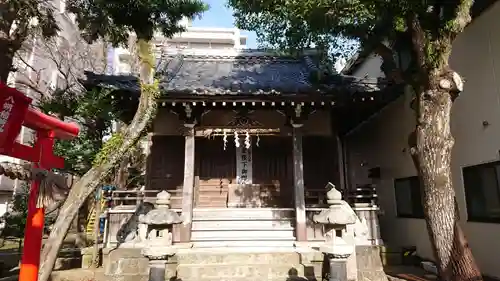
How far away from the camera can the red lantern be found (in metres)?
4.18

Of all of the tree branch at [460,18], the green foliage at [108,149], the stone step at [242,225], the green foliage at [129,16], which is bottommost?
the stone step at [242,225]

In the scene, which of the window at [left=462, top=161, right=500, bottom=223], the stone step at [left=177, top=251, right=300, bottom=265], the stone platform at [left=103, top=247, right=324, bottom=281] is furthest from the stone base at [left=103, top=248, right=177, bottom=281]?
the window at [left=462, top=161, right=500, bottom=223]

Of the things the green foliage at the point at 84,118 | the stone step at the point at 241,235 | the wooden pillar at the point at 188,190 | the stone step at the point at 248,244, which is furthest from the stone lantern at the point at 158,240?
the green foliage at the point at 84,118

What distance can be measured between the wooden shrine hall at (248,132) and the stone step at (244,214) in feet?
0.12

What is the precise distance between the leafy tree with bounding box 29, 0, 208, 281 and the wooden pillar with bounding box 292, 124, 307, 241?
4231 mm

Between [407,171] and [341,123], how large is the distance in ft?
10.1

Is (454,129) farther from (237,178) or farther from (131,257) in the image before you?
(131,257)

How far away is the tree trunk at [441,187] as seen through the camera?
5.36 m

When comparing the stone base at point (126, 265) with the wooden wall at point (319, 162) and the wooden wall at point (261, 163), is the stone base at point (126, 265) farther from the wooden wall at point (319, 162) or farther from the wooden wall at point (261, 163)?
the wooden wall at point (319, 162)

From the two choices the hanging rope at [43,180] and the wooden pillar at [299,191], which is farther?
the wooden pillar at [299,191]

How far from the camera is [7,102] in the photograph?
4223 millimetres

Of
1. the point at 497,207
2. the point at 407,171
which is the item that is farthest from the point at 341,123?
the point at 497,207

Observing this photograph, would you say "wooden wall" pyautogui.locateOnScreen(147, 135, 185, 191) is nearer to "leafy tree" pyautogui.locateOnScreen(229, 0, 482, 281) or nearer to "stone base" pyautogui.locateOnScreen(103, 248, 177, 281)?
"stone base" pyautogui.locateOnScreen(103, 248, 177, 281)

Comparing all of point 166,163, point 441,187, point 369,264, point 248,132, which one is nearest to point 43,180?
point 248,132
